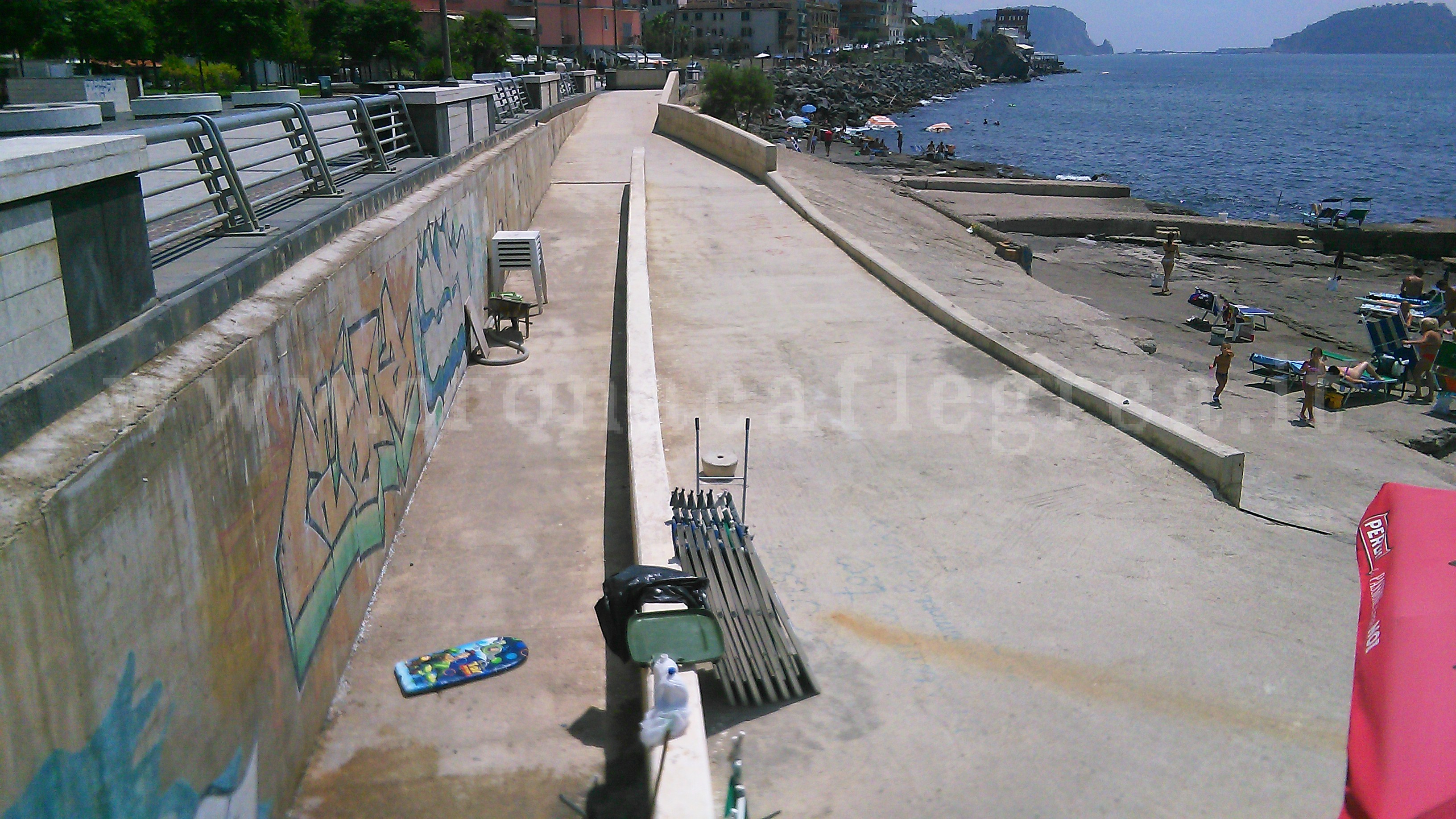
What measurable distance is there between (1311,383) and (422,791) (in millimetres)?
13046

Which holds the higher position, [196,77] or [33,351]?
[196,77]

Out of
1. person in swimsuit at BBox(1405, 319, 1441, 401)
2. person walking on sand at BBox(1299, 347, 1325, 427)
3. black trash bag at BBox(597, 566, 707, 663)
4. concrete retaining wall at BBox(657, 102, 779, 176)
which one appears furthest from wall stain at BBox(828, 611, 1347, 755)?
concrete retaining wall at BBox(657, 102, 779, 176)

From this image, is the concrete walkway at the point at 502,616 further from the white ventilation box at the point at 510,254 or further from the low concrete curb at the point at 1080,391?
the low concrete curb at the point at 1080,391

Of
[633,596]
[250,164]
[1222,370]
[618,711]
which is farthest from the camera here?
[1222,370]

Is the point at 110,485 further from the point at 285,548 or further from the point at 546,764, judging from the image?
the point at 546,764

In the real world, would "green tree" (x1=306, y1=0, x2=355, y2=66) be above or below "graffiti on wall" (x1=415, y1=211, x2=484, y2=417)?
above

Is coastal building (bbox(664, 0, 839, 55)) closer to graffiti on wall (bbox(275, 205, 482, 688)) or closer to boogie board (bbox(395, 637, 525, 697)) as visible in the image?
graffiti on wall (bbox(275, 205, 482, 688))

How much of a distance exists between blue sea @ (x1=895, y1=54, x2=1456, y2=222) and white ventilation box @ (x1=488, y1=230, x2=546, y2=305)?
4035 cm

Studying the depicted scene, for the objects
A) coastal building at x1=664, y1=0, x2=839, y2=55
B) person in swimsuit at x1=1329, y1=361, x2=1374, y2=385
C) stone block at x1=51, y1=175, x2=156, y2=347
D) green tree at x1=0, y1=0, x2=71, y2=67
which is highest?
coastal building at x1=664, y1=0, x2=839, y2=55

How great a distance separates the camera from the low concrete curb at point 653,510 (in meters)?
4.88

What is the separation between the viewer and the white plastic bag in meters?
5.11

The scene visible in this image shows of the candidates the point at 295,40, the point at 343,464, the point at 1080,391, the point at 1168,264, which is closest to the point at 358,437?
the point at 343,464

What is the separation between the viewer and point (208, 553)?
468 cm

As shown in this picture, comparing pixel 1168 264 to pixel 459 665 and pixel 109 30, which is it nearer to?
pixel 459 665
